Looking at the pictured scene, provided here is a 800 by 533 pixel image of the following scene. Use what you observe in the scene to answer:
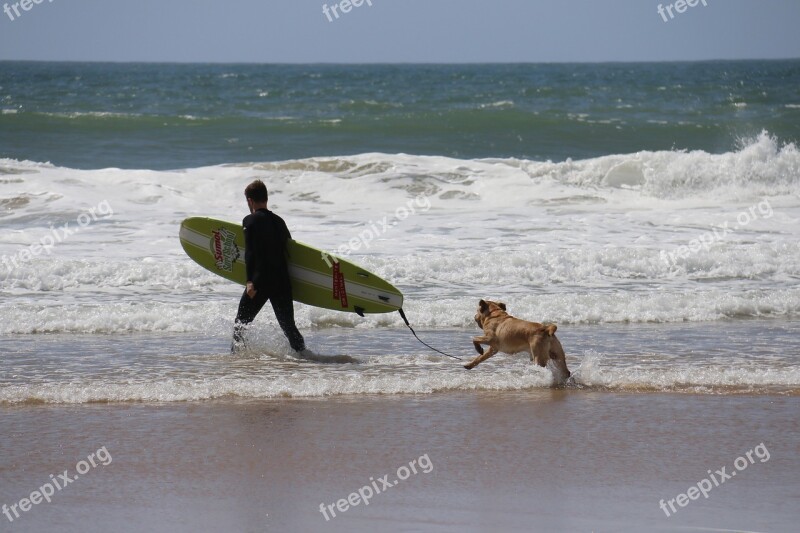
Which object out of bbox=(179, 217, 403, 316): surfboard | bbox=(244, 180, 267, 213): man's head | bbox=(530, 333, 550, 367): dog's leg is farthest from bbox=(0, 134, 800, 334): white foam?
bbox=(530, 333, 550, 367): dog's leg

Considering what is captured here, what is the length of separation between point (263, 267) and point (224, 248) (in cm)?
121

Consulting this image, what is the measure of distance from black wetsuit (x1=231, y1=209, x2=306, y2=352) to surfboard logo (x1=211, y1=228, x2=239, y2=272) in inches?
39.1

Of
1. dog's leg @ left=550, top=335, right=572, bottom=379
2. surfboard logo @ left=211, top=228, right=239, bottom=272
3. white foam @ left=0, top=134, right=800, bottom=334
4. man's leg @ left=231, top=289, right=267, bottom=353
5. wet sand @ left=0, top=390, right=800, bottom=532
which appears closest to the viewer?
wet sand @ left=0, top=390, right=800, bottom=532

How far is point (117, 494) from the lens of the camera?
171 inches

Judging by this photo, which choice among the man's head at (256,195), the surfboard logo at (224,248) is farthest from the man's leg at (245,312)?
the surfboard logo at (224,248)

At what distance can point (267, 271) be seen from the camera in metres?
7.42

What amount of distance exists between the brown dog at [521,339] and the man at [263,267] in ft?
5.14

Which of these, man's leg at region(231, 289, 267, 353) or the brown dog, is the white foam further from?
the brown dog

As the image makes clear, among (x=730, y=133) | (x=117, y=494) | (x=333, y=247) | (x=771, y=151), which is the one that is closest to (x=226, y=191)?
(x=333, y=247)

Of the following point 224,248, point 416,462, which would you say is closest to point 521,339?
point 416,462

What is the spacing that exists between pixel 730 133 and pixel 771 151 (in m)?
Result: 12.3

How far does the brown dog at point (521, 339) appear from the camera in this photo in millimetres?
6465

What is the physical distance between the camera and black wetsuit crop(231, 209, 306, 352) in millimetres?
7344

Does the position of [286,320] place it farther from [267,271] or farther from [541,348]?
[541,348]
